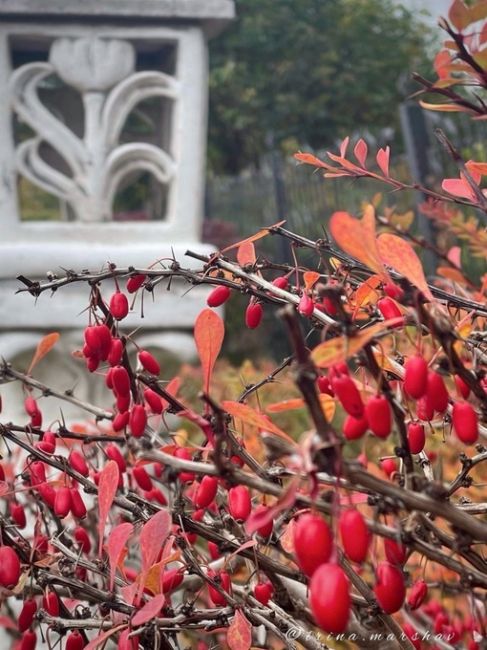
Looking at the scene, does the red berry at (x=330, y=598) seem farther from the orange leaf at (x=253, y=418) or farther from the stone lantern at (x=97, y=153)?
the stone lantern at (x=97, y=153)

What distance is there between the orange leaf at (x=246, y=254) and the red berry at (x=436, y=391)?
0.32m

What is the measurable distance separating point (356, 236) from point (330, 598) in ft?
0.58

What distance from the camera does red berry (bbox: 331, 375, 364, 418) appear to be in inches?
16.7

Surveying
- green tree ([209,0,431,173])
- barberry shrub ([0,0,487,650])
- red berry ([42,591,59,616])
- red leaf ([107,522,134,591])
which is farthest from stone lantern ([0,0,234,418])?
green tree ([209,0,431,173])

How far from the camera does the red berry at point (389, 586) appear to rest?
1.44 feet

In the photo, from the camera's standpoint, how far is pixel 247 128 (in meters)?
11.6

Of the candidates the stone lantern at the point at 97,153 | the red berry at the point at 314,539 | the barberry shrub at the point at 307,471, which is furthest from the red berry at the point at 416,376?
the stone lantern at the point at 97,153

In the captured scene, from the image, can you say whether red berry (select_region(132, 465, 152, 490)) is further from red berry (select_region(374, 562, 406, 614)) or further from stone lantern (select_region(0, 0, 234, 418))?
stone lantern (select_region(0, 0, 234, 418))

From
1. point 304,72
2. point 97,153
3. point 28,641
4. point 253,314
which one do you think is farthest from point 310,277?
point 304,72

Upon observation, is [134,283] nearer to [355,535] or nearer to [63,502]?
[63,502]

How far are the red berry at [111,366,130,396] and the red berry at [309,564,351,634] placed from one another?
0.29 meters

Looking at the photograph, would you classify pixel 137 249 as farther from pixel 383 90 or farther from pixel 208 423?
pixel 383 90

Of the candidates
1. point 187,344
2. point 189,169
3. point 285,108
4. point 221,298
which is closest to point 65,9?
point 189,169

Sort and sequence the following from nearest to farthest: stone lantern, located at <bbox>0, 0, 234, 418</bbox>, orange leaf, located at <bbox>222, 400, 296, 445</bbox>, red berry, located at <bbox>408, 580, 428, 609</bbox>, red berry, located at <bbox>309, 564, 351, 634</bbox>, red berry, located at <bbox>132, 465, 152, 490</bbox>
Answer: red berry, located at <bbox>309, 564, 351, 634</bbox>, orange leaf, located at <bbox>222, 400, 296, 445</bbox>, red berry, located at <bbox>408, 580, 428, 609</bbox>, red berry, located at <bbox>132, 465, 152, 490</bbox>, stone lantern, located at <bbox>0, 0, 234, 418</bbox>
